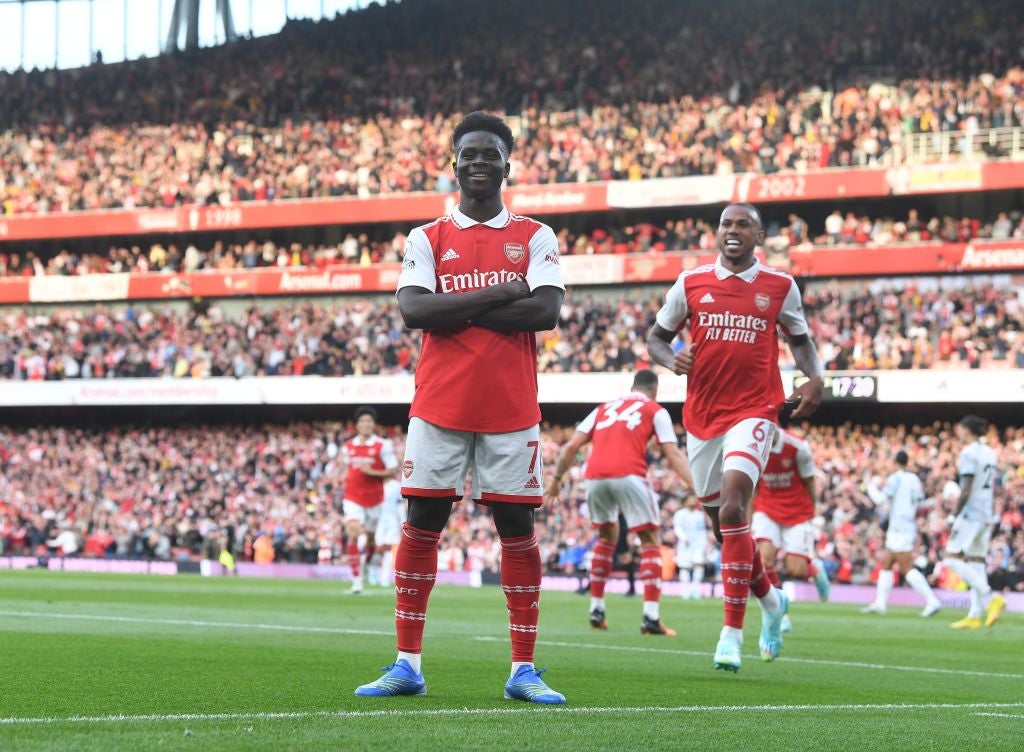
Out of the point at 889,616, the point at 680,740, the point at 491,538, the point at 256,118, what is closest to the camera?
the point at 680,740

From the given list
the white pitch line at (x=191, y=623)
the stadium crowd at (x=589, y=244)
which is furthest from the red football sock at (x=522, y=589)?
the stadium crowd at (x=589, y=244)

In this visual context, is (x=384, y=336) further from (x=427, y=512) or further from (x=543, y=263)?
(x=427, y=512)

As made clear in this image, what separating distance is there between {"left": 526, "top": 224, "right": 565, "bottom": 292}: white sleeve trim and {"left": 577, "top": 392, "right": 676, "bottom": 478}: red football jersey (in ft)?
24.8

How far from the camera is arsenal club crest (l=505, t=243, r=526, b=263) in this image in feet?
23.2

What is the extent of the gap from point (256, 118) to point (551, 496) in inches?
1630

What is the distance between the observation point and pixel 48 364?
48094mm

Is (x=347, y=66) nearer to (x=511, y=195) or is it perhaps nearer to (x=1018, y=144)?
(x=511, y=195)

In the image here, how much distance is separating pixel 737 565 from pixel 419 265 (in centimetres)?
331

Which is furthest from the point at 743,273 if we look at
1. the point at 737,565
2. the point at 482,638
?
the point at 482,638

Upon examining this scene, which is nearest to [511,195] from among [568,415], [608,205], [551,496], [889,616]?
[608,205]

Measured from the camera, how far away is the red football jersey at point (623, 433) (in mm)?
14734

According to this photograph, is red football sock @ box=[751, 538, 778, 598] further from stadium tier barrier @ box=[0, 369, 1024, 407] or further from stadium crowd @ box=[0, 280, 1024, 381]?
stadium tier barrier @ box=[0, 369, 1024, 407]

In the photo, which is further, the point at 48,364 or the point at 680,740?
the point at 48,364

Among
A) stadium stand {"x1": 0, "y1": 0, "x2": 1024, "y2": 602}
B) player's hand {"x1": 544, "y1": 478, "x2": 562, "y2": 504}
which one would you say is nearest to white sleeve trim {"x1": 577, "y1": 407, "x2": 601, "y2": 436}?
player's hand {"x1": 544, "y1": 478, "x2": 562, "y2": 504}
